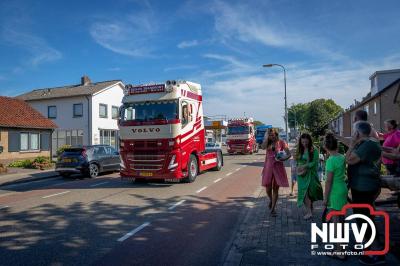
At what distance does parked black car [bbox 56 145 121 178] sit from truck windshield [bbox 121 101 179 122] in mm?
4606

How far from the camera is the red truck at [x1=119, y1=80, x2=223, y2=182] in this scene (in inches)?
487

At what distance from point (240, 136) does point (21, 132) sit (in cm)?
1770

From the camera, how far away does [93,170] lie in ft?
55.9

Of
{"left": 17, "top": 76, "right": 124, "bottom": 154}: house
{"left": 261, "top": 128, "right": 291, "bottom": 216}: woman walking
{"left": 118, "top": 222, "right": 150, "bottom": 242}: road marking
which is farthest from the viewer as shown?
{"left": 17, "top": 76, "right": 124, "bottom": 154}: house

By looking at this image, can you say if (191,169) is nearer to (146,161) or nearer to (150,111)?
(146,161)

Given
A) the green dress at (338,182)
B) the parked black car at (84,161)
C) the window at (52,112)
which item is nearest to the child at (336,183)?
the green dress at (338,182)

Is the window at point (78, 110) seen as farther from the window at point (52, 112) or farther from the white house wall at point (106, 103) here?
the window at point (52, 112)

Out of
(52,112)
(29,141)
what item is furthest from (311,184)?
(52,112)

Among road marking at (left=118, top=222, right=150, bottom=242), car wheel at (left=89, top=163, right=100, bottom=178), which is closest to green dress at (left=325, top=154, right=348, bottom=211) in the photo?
road marking at (left=118, top=222, right=150, bottom=242)

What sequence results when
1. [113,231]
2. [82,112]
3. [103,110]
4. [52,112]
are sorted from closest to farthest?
[113,231]
[82,112]
[103,110]
[52,112]

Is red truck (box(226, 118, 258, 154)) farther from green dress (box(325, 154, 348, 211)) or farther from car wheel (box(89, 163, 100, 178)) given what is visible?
green dress (box(325, 154, 348, 211))

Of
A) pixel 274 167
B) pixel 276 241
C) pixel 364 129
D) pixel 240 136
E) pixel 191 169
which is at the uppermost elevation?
pixel 240 136

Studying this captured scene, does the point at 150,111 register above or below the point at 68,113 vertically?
below

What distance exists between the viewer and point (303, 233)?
595cm
